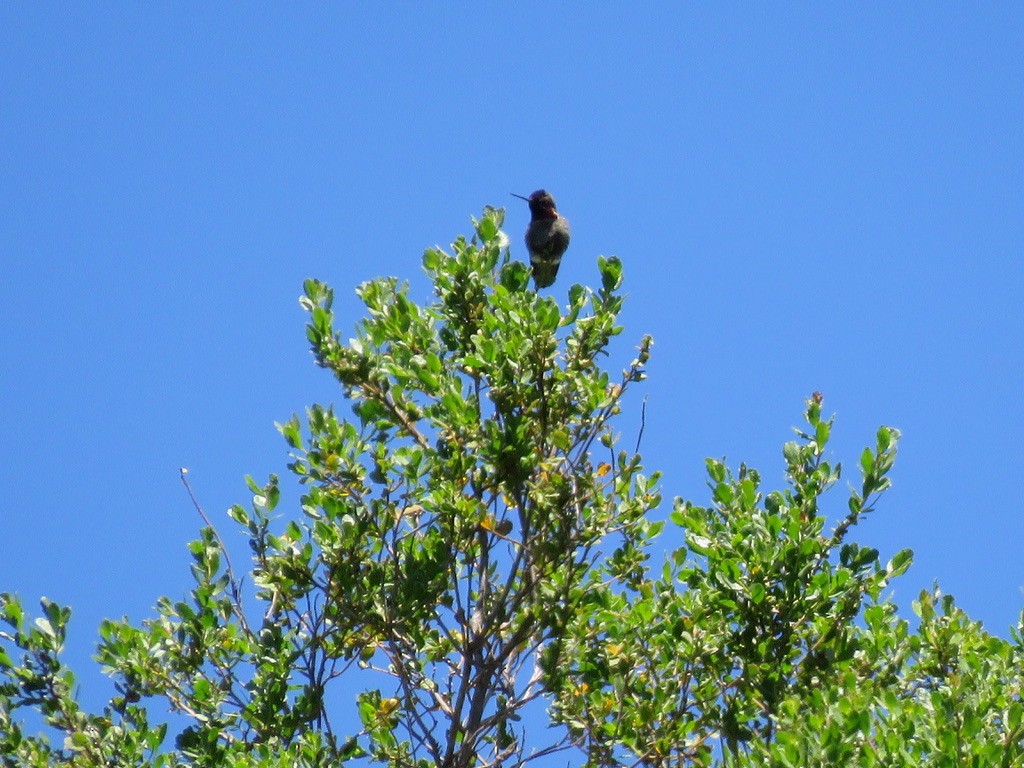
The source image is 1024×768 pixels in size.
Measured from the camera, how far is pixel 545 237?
1008 centimetres

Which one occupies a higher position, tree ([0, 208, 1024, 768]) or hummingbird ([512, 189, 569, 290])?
hummingbird ([512, 189, 569, 290])

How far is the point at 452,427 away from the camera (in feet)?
21.5

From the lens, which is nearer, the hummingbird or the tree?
the tree

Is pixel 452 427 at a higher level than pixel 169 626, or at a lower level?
higher

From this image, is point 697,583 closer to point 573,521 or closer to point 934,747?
point 573,521

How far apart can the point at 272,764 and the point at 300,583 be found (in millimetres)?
1153

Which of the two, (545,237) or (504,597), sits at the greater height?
(545,237)

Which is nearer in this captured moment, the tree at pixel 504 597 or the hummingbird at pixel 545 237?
the tree at pixel 504 597

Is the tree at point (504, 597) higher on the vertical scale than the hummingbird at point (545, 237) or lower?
lower

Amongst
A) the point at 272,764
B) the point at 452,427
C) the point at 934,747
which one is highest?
the point at 452,427

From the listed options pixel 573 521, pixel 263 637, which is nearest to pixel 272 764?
pixel 263 637

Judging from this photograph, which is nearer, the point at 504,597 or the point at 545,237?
the point at 504,597

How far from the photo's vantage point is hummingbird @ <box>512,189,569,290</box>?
966 centimetres

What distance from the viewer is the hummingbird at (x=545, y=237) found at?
9.66 m
